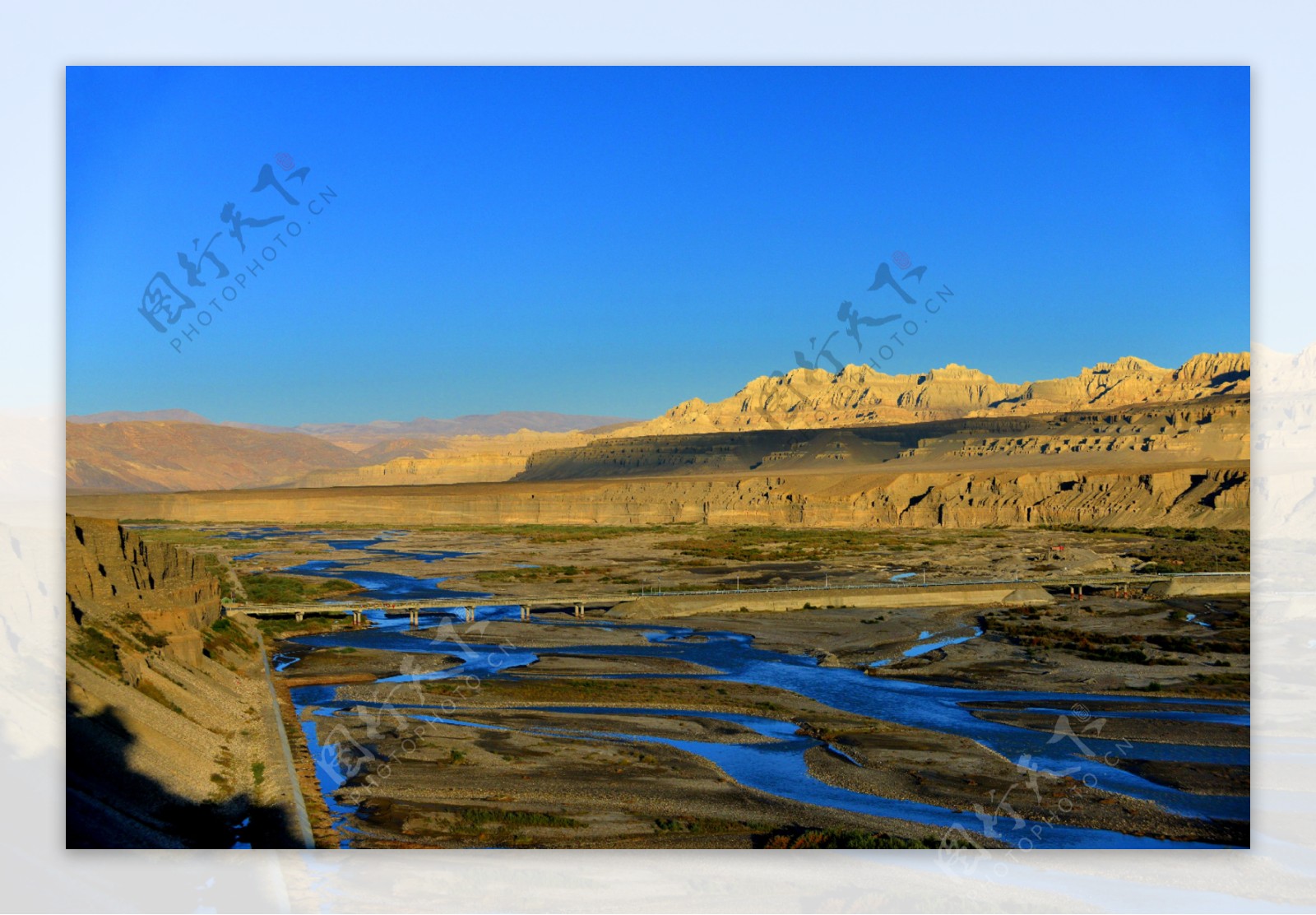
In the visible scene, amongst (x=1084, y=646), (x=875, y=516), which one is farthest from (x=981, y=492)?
(x=1084, y=646)

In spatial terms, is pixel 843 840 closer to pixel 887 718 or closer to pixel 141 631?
pixel 887 718

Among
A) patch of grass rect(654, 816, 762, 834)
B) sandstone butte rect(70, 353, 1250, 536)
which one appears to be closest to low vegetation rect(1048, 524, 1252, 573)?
sandstone butte rect(70, 353, 1250, 536)

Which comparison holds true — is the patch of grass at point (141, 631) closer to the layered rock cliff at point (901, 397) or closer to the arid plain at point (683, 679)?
the arid plain at point (683, 679)

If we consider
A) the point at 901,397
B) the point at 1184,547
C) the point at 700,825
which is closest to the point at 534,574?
the point at 1184,547

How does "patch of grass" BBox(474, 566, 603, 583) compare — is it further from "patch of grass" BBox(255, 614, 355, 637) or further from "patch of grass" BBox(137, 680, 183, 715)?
"patch of grass" BBox(137, 680, 183, 715)

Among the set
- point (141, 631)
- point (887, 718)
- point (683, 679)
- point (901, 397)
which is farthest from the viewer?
point (901, 397)

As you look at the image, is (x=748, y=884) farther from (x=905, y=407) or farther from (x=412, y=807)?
(x=905, y=407)
